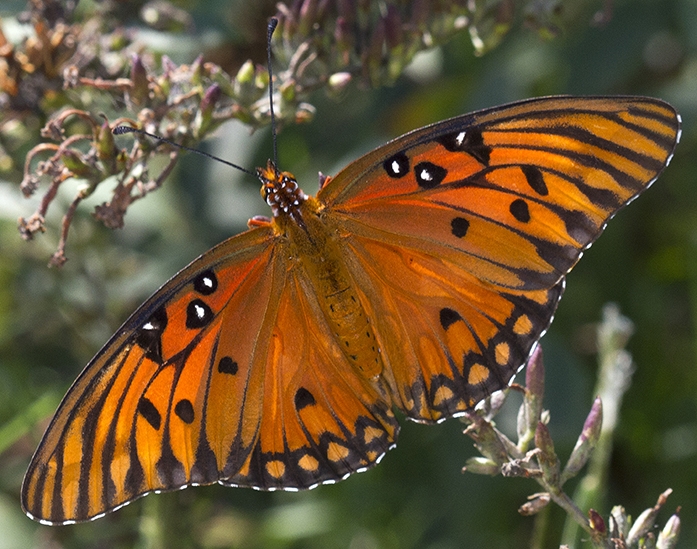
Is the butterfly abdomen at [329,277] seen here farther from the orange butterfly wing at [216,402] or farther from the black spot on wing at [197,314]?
the black spot on wing at [197,314]

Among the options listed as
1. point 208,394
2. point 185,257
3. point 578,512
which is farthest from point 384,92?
point 578,512

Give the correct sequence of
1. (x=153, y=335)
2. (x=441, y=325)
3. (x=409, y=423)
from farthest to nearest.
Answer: (x=409, y=423) < (x=441, y=325) < (x=153, y=335)

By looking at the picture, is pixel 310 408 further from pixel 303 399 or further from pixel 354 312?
pixel 354 312

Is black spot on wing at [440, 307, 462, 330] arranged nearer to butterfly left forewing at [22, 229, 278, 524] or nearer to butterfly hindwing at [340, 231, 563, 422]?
butterfly hindwing at [340, 231, 563, 422]

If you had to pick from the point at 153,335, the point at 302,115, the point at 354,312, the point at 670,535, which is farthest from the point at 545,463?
the point at 302,115

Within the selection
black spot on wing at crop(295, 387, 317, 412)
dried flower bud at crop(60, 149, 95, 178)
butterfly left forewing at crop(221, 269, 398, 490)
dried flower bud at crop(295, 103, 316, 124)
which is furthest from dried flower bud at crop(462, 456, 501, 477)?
dried flower bud at crop(60, 149, 95, 178)

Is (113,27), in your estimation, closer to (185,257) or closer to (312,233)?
(185,257)
